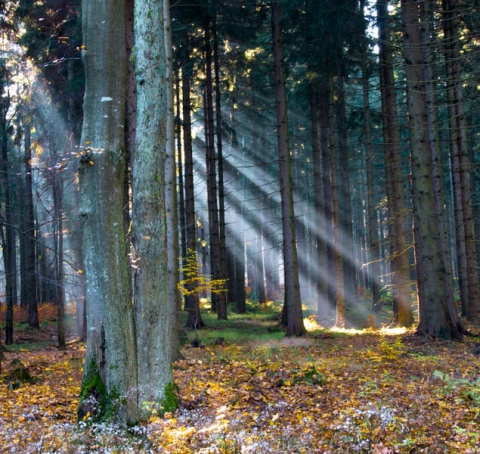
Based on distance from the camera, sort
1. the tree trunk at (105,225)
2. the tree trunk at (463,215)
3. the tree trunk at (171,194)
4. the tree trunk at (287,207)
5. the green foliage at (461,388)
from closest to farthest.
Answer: the tree trunk at (105,225), the green foliage at (461,388), the tree trunk at (171,194), the tree trunk at (287,207), the tree trunk at (463,215)

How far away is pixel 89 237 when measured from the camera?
596 centimetres

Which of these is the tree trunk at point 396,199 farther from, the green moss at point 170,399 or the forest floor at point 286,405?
the green moss at point 170,399

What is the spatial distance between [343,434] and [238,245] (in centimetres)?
2929

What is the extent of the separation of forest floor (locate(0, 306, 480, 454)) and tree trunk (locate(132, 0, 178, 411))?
587mm

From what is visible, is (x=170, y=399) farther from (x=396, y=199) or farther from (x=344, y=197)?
(x=344, y=197)

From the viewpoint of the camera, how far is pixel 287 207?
1616cm

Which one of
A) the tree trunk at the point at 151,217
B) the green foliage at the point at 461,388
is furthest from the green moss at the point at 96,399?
the green foliage at the point at 461,388

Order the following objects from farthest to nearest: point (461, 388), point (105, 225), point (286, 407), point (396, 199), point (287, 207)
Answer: point (396, 199) → point (287, 207) → point (461, 388) → point (286, 407) → point (105, 225)

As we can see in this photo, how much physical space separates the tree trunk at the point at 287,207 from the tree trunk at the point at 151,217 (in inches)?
386

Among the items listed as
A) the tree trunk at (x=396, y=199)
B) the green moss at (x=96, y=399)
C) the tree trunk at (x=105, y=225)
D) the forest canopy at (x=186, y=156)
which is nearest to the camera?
the green moss at (x=96, y=399)

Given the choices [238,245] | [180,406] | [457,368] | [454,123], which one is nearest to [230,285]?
[238,245]

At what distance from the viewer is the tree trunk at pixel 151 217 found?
19.9 ft

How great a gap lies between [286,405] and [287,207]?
10435 mm

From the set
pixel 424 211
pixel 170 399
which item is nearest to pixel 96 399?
pixel 170 399
